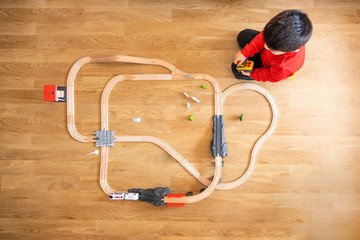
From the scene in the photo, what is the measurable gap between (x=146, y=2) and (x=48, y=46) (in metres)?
1.08

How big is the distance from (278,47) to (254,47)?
419 millimetres

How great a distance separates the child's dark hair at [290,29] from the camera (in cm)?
150

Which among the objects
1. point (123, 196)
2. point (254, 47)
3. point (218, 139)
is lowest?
point (123, 196)

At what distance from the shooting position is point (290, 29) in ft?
4.92

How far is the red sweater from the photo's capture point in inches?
69.6

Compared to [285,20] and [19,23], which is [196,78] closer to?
[285,20]

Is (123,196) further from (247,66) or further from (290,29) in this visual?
(290,29)

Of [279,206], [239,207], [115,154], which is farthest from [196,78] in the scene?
[279,206]

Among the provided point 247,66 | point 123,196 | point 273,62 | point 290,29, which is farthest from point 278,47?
point 123,196

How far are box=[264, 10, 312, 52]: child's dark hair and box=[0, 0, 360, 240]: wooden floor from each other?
79 centimetres

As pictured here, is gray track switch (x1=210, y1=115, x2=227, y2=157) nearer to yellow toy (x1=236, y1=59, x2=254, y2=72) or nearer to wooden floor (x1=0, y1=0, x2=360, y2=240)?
wooden floor (x1=0, y1=0, x2=360, y2=240)

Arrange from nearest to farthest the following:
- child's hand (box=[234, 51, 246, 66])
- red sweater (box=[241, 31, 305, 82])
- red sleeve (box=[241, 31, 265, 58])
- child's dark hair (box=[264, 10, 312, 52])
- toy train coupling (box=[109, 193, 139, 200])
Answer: child's dark hair (box=[264, 10, 312, 52])
red sweater (box=[241, 31, 305, 82])
red sleeve (box=[241, 31, 265, 58])
child's hand (box=[234, 51, 246, 66])
toy train coupling (box=[109, 193, 139, 200])

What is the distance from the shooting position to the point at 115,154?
7.79ft

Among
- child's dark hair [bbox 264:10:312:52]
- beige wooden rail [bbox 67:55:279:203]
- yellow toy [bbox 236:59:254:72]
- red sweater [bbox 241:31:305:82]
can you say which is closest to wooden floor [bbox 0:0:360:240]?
beige wooden rail [bbox 67:55:279:203]
